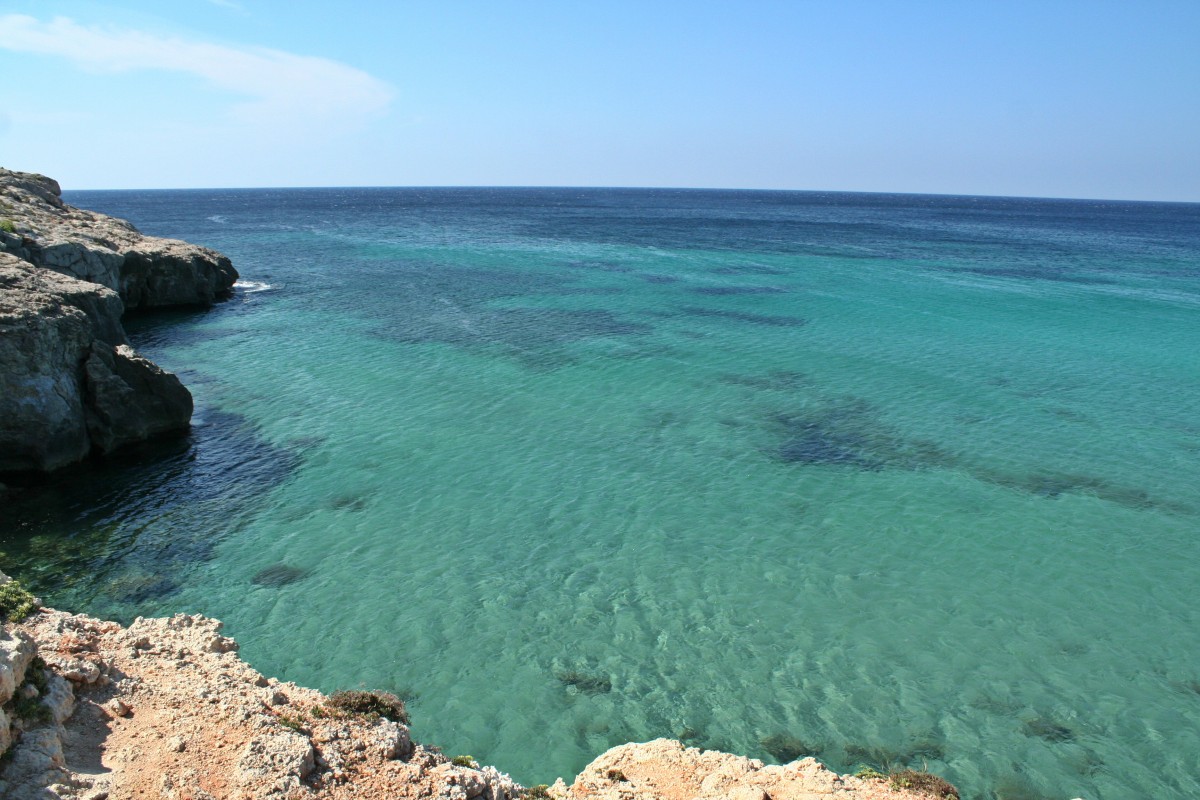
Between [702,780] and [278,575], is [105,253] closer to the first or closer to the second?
[278,575]

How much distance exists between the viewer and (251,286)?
6256 cm

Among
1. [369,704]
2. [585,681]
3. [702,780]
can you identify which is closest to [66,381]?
[369,704]

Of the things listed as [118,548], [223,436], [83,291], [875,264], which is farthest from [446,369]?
[875,264]

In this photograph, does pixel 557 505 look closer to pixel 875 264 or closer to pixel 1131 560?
pixel 1131 560

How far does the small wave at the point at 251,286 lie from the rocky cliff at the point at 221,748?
52.1 metres

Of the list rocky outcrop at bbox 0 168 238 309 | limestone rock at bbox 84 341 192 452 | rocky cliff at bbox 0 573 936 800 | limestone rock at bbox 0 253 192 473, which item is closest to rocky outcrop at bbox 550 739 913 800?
rocky cliff at bbox 0 573 936 800

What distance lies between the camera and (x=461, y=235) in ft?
350

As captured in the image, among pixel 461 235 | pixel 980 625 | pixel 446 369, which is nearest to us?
pixel 980 625

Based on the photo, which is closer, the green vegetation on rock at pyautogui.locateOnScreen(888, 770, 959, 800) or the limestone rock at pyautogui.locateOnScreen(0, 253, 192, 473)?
the green vegetation on rock at pyautogui.locateOnScreen(888, 770, 959, 800)

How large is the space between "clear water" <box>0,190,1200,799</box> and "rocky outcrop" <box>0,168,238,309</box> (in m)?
3.56

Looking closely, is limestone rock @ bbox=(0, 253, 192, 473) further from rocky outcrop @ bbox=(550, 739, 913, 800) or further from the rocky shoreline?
rocky outcrop @ bbox=(550, 739, 913, 800)

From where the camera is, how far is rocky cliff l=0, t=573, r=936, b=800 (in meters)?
9.76

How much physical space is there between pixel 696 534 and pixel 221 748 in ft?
47.7

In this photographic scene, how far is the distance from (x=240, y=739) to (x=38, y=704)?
277cm
